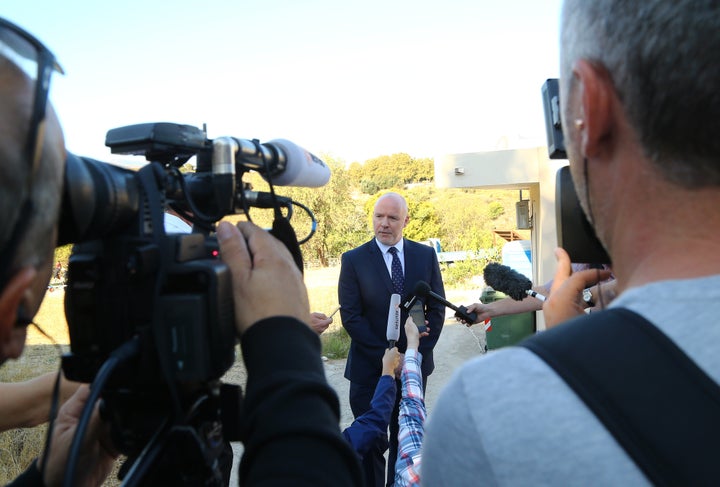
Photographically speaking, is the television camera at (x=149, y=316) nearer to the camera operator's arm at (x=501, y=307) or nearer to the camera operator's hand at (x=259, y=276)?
the camera operator's hand at (x=259, y=276)

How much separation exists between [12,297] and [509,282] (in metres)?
2.77

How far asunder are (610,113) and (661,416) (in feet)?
1.36

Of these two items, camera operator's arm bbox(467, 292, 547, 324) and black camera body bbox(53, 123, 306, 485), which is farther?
camera operator's arm bbox(467, 292, 547, 324)

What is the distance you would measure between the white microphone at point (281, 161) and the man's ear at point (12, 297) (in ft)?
1.84

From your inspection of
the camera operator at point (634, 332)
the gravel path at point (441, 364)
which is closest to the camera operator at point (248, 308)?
the camera operator at point (634, 332)

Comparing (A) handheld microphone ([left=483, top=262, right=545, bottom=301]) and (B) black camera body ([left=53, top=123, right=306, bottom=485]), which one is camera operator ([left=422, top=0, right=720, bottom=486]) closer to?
(B) black camera body ([left=53, top=123, right=306, bottom=485])

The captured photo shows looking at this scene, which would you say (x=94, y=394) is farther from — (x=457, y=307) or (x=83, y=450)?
(x=457, y=307)

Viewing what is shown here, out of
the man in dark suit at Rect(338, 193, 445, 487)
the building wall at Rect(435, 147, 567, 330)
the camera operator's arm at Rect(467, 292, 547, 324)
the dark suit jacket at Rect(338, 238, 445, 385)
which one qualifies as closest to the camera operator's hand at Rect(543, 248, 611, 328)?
the camera operator's arm at Rect(467, 292, 547, 324)

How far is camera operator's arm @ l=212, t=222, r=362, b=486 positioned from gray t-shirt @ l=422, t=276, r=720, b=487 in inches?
7.4

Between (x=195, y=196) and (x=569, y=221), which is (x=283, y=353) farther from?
(x=569, y=221)

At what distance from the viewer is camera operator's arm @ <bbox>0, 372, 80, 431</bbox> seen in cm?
165

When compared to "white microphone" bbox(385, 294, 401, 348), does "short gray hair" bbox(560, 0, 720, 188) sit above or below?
above

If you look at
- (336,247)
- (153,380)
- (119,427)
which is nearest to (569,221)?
(153,380)

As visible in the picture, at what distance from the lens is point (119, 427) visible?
111 cm
